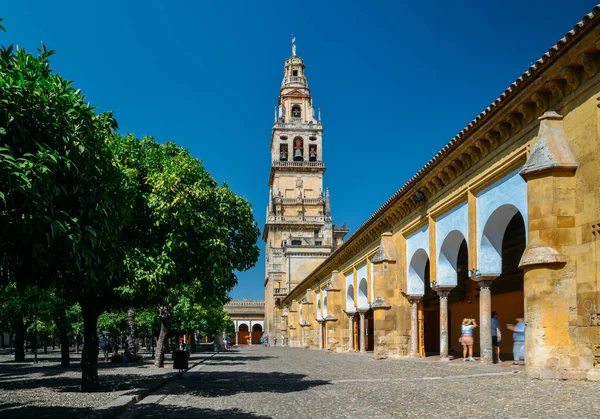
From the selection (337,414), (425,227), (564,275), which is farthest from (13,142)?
(425,227)

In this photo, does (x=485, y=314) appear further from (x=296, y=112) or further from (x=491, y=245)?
(x=296, y=112)

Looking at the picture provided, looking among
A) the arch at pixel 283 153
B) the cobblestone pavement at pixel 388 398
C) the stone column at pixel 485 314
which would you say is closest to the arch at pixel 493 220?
the stone column at pixel 485 314

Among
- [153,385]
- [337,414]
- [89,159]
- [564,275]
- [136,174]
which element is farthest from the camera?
[153,385]

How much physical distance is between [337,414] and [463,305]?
2066 centimetres

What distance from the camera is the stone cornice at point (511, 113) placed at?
1186cm

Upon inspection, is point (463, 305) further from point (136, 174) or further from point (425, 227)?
point (136, 174)

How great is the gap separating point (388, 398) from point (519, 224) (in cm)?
1413

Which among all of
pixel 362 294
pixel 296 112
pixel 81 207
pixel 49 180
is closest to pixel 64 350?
pixel 362 294

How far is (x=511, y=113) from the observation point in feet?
49.6

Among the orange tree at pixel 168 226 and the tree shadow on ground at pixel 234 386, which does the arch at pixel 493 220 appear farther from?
the orange tree at pixel 168 226

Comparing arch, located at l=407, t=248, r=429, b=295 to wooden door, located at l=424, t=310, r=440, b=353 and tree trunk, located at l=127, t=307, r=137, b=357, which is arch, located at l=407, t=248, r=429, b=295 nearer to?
wooden door, located at l=424, t=310, r=440, b=353

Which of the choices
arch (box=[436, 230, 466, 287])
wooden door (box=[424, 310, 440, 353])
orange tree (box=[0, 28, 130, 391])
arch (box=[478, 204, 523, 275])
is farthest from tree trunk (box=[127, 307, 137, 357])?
orange tree (box=[0, 28, 130, 391])

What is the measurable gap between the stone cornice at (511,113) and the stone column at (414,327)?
10.6 ft

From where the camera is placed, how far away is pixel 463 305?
29.0 m
